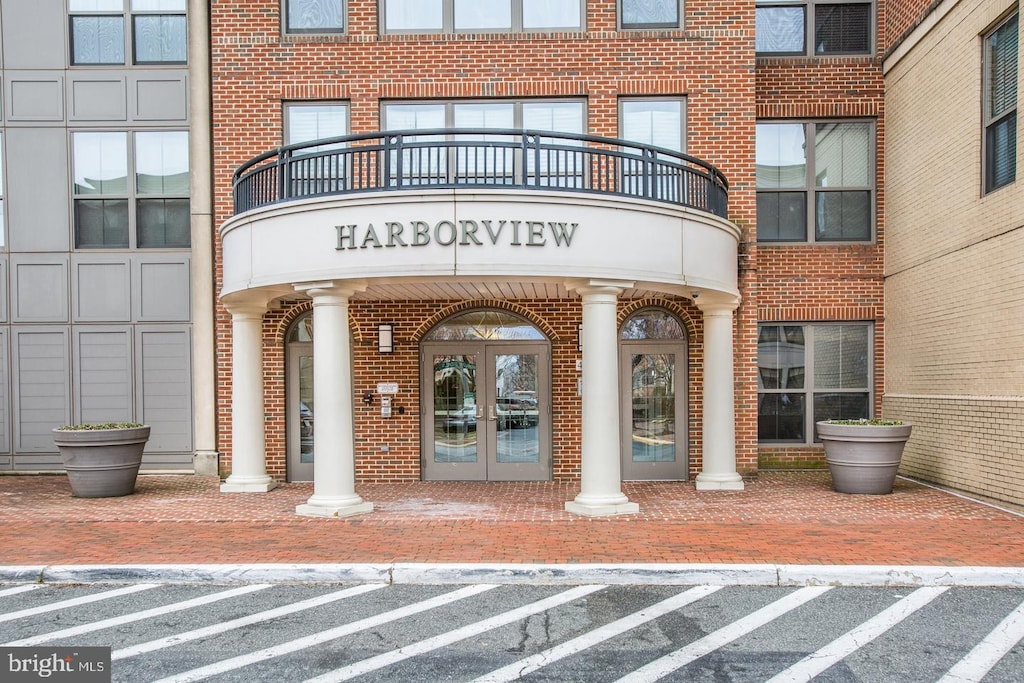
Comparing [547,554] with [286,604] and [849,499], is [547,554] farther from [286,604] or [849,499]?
[849,499]

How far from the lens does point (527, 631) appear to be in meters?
A: 5.63

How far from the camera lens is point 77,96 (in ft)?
42.0

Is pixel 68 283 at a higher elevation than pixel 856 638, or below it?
higher

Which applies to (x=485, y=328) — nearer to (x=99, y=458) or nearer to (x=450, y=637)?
(x=99, y=458)

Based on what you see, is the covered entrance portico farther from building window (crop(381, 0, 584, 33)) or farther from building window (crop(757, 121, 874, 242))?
building window (crop(381, 0, 584, 33))

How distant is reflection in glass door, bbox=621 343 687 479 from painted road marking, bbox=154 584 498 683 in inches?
224

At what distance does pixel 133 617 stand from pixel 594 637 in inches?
135

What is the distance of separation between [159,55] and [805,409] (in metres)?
11.8

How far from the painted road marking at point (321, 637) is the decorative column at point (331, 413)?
123 inches

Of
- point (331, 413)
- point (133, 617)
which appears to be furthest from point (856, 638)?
point (331, 413)

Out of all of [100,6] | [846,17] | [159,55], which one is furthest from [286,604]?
[846,17]

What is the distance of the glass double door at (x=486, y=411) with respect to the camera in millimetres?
11961

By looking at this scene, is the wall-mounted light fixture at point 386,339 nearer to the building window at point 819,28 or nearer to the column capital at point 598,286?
the column capital at point 598,286

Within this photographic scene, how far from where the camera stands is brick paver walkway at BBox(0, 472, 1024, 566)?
7316 mm
